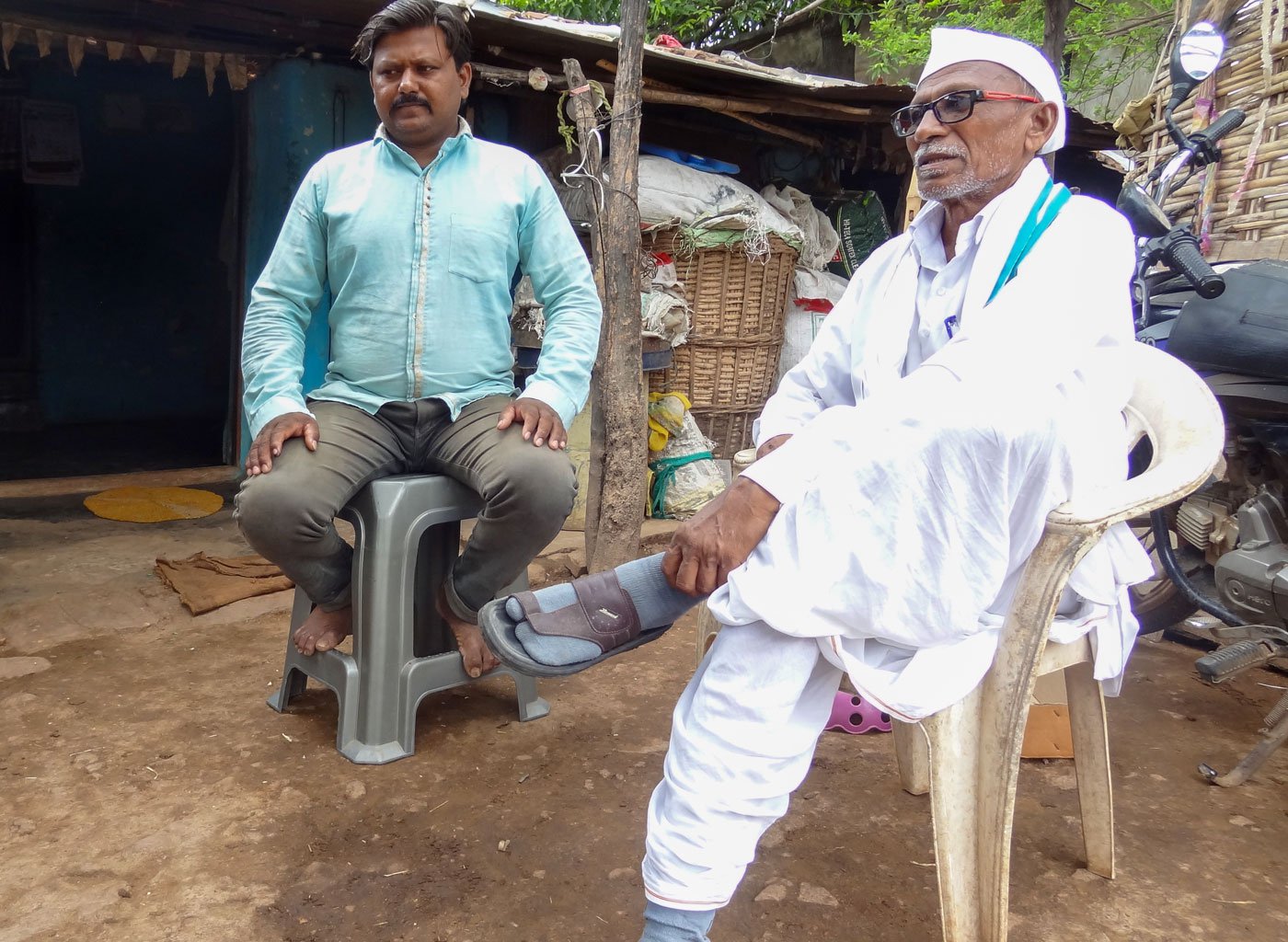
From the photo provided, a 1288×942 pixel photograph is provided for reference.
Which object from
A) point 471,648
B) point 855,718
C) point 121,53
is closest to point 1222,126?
point 855,718

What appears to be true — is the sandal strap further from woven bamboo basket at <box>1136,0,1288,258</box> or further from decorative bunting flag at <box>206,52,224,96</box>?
decorative bunting flag at <box>206,52,224,96</box>

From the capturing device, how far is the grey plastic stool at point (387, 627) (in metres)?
2.58

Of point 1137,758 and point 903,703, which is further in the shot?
point 1137,758

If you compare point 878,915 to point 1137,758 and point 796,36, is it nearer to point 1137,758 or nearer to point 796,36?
point 1137,758

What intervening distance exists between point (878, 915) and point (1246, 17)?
3.86m

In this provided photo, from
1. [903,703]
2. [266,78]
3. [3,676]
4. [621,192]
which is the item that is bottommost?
[3,676]

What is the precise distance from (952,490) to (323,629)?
1872mm

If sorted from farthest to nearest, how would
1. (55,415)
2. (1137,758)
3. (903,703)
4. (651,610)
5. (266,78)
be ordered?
(55,415)
(266,78)
(1137,758)
(651,610)
(903,703)

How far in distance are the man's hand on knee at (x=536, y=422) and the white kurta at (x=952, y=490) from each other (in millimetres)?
1072

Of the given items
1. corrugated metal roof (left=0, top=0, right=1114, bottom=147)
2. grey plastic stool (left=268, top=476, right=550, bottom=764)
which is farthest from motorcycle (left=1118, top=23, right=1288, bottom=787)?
corrugated metal roof (left=0, top=0, right=1114, bottom=147)

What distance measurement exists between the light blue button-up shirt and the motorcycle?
1.71 meters

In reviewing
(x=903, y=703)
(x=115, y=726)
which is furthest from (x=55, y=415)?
(x=903, y=703)

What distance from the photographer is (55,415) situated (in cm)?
753

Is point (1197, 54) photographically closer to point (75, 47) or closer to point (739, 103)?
point (739, 103)
